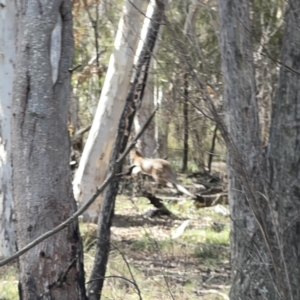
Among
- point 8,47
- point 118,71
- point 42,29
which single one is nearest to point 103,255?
point 42,29

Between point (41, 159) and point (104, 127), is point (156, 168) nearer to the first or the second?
point (104, 127)

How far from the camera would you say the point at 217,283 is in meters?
7.31

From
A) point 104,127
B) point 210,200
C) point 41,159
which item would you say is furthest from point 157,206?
point 41,159

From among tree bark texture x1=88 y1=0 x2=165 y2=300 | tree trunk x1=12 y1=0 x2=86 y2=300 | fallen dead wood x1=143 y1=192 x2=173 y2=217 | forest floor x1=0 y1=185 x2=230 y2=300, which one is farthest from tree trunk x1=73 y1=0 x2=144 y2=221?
tree trunk x1=12 y1=0 x2=86 y2=300

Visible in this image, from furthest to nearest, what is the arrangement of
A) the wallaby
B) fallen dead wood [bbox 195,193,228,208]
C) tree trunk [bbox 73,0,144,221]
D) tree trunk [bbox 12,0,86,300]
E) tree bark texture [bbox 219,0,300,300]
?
1. the wallaby
2. fallen dead wood [bbox 195,193,228,208]
3. tree trunk [bbox 73,0,144,221]
4. tree bark texture [bbox 219,0,300,300]
5. tree trunk [bbox 12,0,86,300]

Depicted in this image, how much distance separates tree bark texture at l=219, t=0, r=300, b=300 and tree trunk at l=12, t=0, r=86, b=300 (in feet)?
3.21

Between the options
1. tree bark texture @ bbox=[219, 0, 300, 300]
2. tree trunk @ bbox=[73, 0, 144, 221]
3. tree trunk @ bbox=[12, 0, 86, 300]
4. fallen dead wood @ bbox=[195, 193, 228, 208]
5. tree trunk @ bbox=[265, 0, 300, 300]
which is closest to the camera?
tree trunk @ bbox=[12, 0, 86, 300]

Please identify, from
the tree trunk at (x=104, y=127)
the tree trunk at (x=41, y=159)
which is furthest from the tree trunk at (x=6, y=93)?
the tree trunk at (x=41, y=159)

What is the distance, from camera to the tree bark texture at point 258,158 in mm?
4027

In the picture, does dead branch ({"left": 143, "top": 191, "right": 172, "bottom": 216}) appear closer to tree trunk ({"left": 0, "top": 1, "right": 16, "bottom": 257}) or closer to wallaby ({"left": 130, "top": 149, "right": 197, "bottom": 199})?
wallaby ({"left": 130, "top": 149, "right": 197, "bottom": 199})

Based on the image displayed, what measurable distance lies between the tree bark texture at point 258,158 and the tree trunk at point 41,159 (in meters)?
0.98

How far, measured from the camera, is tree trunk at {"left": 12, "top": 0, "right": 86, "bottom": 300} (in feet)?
11.9

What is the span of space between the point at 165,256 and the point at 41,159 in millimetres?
4657

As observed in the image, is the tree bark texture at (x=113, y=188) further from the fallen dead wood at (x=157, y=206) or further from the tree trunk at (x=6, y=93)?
the fallen dead wood at (x=157, y=206)
